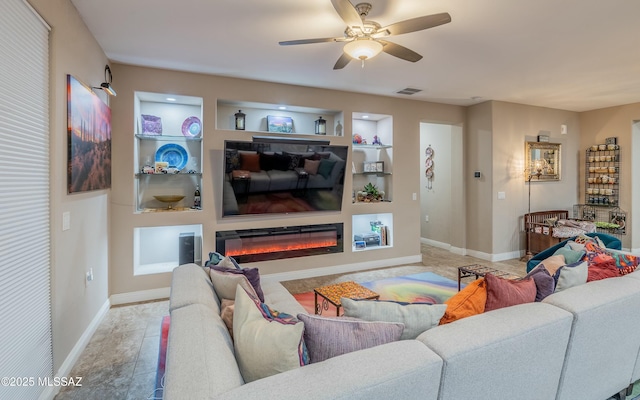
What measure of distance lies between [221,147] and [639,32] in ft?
14.4

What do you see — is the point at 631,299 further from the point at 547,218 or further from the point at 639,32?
the point at 547,218

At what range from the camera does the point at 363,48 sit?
248cm

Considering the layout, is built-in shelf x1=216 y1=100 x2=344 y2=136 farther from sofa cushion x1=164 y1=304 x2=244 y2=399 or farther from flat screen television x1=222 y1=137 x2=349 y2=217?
sofa cushion x1=164 y1=304 x2=244 y2=399

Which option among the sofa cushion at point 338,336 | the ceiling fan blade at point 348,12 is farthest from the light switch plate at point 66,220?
the ceiling fan blade at point 348,12

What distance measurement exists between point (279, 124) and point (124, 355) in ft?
10.3

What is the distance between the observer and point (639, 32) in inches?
113

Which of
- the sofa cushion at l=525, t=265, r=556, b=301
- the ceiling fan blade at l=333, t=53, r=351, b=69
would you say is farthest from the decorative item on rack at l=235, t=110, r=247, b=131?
the sofa cushion at l=525, t=265, r=556, b=301

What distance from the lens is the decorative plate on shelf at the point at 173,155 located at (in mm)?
4004

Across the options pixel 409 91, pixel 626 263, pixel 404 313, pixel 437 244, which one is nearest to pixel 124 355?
pixel 404 313

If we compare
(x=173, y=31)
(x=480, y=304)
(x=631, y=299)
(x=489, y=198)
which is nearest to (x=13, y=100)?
(x=173, y=31)

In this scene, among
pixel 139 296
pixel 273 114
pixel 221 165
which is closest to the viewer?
pixel 139 296

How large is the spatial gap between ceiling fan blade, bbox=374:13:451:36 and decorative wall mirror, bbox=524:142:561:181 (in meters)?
4.51

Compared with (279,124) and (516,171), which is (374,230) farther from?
(516,171)

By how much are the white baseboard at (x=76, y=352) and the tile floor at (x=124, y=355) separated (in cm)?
4
